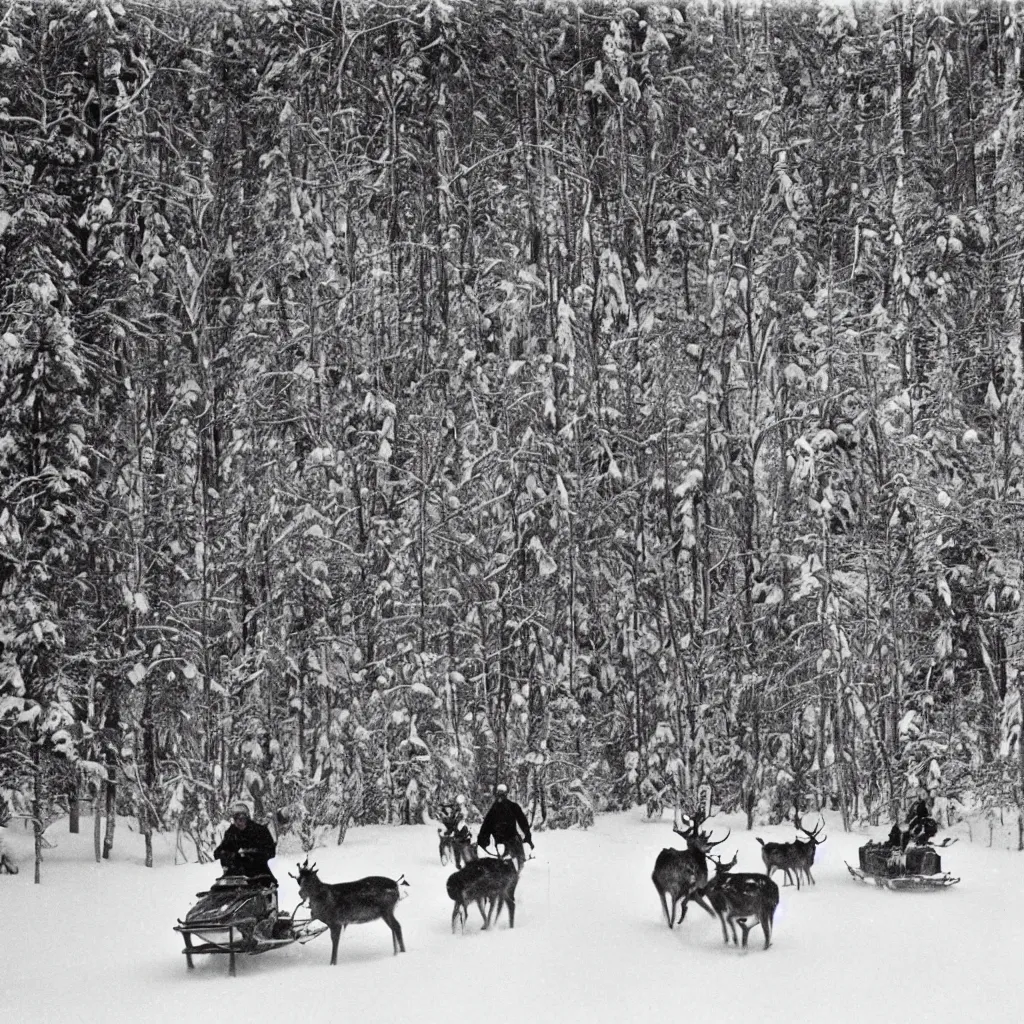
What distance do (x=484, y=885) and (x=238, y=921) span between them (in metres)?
2.52

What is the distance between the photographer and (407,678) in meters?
21.5

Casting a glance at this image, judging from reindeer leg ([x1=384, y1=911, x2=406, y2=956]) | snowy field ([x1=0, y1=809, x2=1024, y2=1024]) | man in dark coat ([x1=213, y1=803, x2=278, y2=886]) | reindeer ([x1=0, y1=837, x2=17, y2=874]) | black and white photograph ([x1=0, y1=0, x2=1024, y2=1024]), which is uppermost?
black and white photograph ([x1=0, y1=0, x2=1024, y2=1024])

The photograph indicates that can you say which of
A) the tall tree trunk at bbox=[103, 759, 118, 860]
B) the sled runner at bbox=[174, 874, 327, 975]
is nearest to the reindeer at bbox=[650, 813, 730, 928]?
the sled runner at bbox=[174, 874, 327, 975]

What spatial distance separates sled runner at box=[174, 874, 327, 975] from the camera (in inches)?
392

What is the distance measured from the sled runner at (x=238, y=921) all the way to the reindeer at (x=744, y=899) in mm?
3738

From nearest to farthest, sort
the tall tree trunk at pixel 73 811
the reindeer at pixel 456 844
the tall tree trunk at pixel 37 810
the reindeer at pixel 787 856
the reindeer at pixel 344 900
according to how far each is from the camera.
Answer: the reindeer at pixel 344 900 → the reindeer at pixel 787 856 → the reindeer at pixel 456 844 → the tall tree trunk at pixel 37 810 → the tall tree trunk at pixel 73 811

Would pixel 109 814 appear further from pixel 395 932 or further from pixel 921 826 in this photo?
pixel 921 826

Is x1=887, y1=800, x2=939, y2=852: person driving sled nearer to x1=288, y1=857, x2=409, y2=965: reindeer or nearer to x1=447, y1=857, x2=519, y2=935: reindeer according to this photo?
x1=447, y1=857, x2=519, y2=935: reindeer

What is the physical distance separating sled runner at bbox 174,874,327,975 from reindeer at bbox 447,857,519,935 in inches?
62.5

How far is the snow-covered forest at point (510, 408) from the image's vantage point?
63.6 feet

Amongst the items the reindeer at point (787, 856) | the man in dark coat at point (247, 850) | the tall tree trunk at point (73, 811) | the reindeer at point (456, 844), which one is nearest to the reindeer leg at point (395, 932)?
the man in dark coat at point (247, 850)

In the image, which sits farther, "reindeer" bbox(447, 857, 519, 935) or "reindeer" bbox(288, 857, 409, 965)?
"reindeer" bbox(447, 857, 519, 935)

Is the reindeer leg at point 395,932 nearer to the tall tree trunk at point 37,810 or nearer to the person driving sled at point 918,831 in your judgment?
the person driving sled at point 918,831

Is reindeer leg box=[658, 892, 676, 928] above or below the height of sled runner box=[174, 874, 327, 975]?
below
